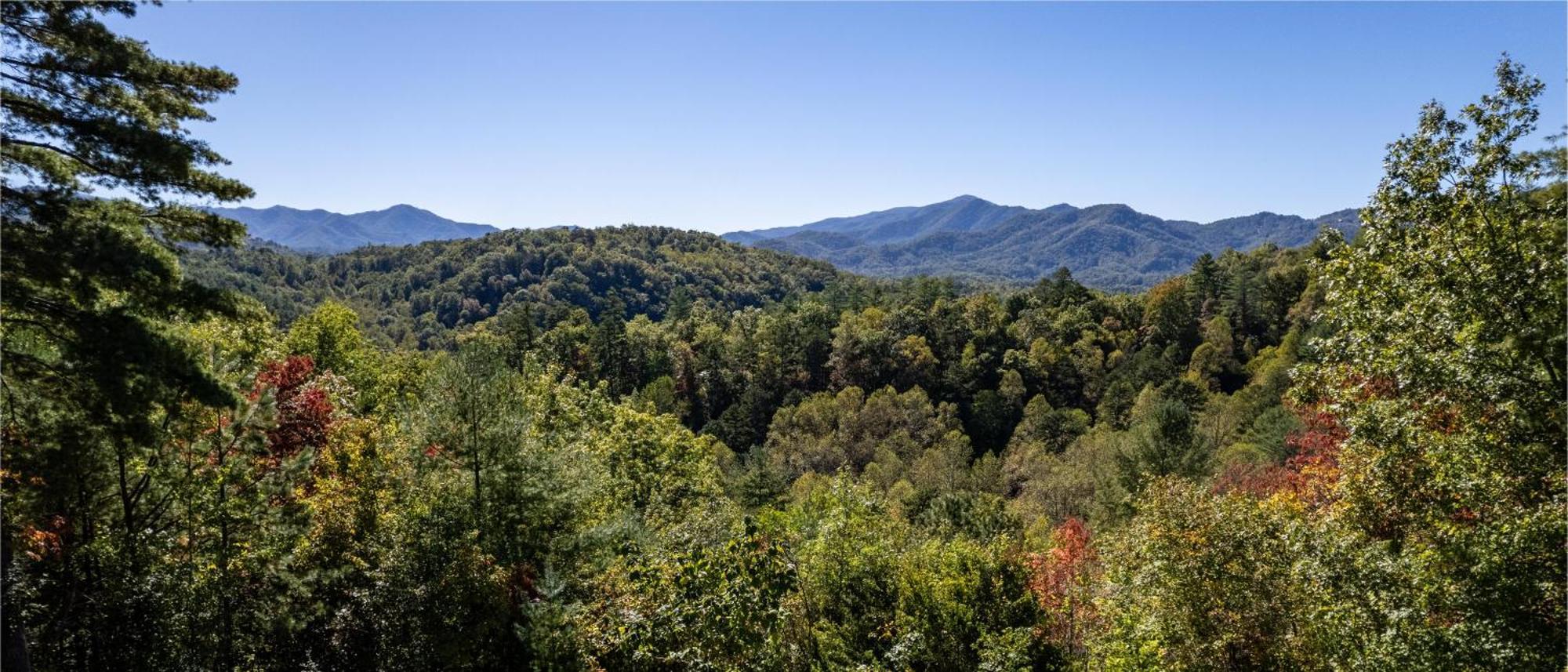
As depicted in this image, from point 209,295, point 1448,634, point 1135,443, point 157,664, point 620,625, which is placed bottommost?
point 1135,443

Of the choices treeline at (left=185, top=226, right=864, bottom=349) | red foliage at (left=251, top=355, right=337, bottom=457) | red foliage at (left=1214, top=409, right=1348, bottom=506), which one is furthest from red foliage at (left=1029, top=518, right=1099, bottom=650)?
treeline at (left=185, top=226, right=864, bottom=349)

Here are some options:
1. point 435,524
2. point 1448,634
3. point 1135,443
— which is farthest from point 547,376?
point 1135,443

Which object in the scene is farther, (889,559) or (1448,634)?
(889,559)

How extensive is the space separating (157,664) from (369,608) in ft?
9.13

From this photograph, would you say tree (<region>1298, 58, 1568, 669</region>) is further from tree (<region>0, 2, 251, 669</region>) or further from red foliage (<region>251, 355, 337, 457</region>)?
red foliage (<region>251, 355, 337, 457</region>)

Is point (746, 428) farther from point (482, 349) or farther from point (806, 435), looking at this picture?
point (482, 349)

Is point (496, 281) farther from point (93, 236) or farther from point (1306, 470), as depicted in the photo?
point (93, 236)

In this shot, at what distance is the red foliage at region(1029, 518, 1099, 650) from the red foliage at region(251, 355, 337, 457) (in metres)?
16.6

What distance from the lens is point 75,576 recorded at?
34.4ft

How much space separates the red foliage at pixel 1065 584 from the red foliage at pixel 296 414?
654 inches

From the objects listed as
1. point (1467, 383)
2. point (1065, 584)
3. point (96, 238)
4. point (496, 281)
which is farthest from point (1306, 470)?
point (496, 281)

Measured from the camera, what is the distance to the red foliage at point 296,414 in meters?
17.9

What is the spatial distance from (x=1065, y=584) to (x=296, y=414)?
18.7 metres

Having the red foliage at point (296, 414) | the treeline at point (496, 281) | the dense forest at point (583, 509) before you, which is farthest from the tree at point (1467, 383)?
the treeline at point (496, 281)
